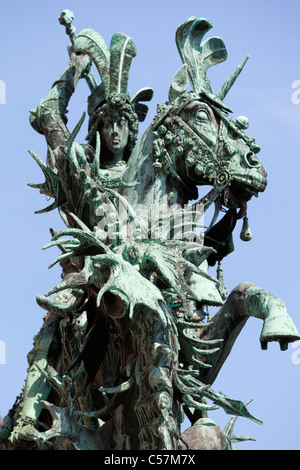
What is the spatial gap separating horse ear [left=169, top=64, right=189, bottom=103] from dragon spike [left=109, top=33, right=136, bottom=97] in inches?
24.0

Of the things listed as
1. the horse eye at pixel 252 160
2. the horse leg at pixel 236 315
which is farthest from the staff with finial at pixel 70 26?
the horse leg at pixel 236 315

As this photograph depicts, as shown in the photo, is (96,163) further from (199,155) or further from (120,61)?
(120,61)

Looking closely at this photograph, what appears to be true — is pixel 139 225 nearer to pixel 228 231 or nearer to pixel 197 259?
pixel 197 259

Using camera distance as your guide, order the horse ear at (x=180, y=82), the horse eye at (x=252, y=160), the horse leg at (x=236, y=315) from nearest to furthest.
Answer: the horse leg at (x=236, y=315)
the horse eye at (x=252, y=160)
the horse ear at (x=180, y=82)

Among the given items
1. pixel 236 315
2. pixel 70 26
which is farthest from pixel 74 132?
pixel 70 26

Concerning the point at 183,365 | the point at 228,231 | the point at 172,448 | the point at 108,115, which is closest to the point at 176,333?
the point at 183,365

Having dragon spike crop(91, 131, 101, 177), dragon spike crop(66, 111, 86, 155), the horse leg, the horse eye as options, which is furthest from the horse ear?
the horse leg

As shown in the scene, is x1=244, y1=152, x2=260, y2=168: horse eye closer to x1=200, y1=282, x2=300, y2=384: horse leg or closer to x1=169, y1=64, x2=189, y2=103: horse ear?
x1=169, y1=64, x2=189, y2=103: horse ear

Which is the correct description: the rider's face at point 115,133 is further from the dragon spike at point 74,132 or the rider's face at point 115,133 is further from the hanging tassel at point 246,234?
the dragon spike at point 74,132

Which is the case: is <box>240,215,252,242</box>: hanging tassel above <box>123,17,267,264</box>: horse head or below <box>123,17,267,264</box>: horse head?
below

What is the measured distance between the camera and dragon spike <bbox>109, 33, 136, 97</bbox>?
16750mm

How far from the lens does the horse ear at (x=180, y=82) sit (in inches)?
651

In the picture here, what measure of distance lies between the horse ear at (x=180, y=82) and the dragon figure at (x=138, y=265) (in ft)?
0.05
